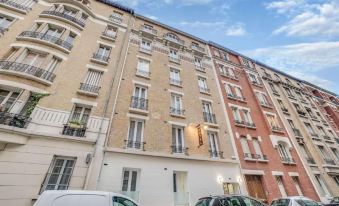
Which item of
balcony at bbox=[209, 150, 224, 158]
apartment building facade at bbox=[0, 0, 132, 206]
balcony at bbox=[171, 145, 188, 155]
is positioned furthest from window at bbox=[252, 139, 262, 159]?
apartment building facade at bbox=[0, 0, 132, 206]

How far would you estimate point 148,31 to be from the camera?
19.5m

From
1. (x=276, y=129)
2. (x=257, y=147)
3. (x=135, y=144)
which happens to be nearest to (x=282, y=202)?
(x=257, y=147)

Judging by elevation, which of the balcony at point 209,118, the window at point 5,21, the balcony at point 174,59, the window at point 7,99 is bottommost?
the window at point 7,99

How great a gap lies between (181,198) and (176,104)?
6957mm

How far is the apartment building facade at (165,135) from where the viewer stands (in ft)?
33.2

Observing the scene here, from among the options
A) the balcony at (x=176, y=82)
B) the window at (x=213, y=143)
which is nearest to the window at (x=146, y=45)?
the balcony at (x=176, y=82)

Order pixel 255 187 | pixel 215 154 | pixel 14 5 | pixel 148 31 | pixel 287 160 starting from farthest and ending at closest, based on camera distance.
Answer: pixel 148 31 → pixel 287 160 → pixel 255 187 → pixel 14 5 → pixel 215 154

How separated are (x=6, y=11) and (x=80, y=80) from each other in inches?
302

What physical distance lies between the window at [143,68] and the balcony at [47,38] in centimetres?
539

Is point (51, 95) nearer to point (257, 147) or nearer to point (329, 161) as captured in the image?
point (257, 147)

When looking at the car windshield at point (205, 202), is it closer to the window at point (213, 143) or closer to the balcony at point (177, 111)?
the window at point (213, 143)

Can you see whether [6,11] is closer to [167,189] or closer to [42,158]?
[42,158]

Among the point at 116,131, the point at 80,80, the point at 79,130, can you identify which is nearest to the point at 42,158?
the point at 79,130

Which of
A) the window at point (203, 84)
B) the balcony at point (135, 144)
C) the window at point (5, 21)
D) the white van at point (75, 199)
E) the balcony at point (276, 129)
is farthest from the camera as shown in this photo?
the balcony at point (276, 129)
